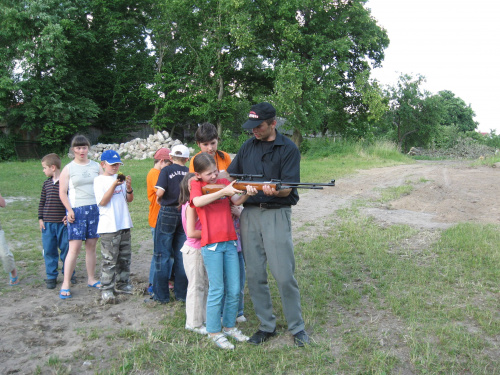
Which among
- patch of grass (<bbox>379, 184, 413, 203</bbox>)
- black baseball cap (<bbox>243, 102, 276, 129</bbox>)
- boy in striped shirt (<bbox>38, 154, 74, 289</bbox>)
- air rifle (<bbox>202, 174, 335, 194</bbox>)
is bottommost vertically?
patch of grass (<bbox>379, 184, 413, 203</bbox>)

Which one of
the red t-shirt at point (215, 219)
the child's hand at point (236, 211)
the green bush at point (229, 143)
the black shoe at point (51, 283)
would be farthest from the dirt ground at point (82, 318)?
the green bush at point (229, 143)

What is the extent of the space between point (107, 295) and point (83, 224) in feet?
3.12

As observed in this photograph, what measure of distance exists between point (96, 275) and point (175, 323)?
2.18 m

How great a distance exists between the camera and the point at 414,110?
37.6 m

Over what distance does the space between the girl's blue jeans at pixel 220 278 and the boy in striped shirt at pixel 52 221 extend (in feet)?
8.78

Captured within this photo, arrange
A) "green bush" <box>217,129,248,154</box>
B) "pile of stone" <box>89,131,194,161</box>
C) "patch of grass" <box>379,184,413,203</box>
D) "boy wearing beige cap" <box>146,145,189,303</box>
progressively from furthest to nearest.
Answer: "green bush" <box>217,129,248,154</box> → "pile of stone" <box>89,131,194,161</box> → "patch of grass" <box>379,184,413,203</box> → "boy wearing beige cap" <box>146,145,189,303</box>

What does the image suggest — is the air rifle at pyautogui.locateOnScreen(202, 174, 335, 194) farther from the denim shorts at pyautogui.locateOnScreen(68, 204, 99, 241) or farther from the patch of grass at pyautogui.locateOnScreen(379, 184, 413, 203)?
the patch of grass at pyautogui.locateOnScreen(379, 184, 413, 203)

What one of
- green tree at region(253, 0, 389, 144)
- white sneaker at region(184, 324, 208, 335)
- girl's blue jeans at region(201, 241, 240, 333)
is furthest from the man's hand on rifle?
green tree at region(253, 0, 389, 144)

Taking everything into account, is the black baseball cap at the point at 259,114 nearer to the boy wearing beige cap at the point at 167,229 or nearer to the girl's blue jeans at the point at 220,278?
the girl's blue jeans at the point at 220,278

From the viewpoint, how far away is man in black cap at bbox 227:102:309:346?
374 cm

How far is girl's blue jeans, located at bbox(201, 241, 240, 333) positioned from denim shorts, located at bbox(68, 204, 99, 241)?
2080 millimetres

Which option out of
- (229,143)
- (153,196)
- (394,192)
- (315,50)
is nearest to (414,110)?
(315,50)

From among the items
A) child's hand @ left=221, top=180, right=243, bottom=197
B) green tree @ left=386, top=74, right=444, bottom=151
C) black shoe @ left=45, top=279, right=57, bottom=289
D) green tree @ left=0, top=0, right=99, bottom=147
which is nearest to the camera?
child's hand @ left=221, top=180, right=243, bottom=197

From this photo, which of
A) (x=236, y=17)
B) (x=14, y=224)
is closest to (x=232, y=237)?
(x=14, y=224)
